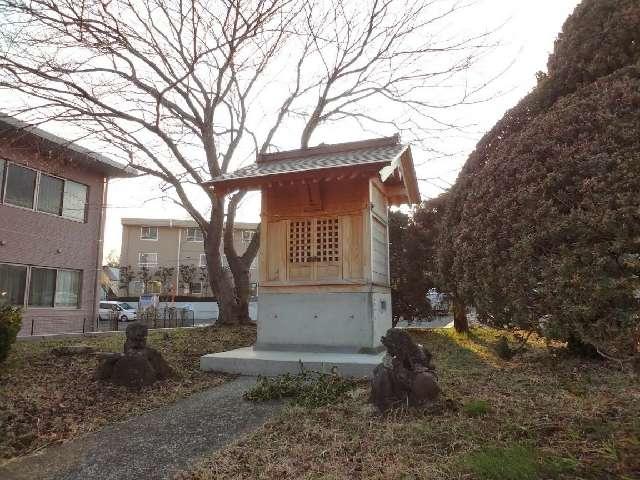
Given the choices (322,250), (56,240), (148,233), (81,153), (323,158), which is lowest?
(322,250)

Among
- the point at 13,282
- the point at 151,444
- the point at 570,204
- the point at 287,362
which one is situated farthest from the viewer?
the point at 13,282

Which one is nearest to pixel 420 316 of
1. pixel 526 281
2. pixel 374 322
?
pixel 374 322

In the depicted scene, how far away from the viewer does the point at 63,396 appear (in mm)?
5395

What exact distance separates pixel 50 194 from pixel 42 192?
0.29 meters

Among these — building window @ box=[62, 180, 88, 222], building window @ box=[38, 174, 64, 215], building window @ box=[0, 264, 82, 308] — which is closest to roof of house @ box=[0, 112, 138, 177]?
building window @ box=[62, 180, 88, 222]

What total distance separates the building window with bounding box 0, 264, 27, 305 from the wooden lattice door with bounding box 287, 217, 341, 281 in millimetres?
→ 9334

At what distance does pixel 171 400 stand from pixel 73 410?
103cm

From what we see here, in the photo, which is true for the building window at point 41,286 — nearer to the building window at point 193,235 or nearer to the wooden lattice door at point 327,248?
the wooden lattice door at point 327,248

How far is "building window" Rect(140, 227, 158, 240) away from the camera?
3716 centimetres

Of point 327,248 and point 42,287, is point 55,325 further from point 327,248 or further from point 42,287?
point 327,248

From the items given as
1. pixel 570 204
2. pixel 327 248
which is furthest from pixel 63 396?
pixel 570 204

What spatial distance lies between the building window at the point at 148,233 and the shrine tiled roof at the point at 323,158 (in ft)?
99.9

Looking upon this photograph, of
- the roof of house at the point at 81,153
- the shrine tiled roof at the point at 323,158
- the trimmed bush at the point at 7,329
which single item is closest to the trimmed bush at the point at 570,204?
the shrine tiled roof at the point at 323,158

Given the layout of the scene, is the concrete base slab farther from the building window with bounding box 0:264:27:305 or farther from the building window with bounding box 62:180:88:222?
the building window with bounding box 62:180:88:222
